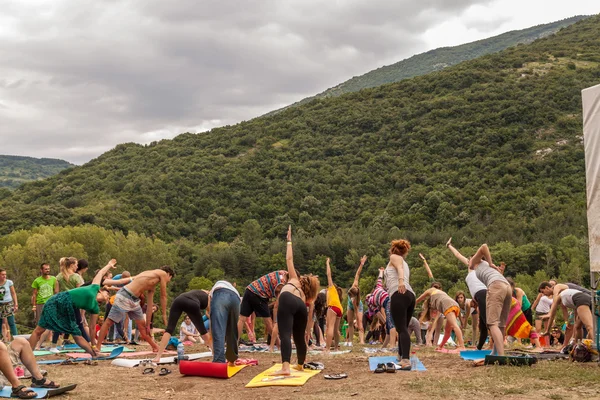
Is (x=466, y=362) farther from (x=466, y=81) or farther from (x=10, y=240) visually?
(x=466, y=81)

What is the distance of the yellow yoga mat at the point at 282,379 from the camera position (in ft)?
24.9

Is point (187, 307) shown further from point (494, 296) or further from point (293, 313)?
point (494, 296)

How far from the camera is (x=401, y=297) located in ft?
27.0

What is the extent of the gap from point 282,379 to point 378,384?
4.21 feet

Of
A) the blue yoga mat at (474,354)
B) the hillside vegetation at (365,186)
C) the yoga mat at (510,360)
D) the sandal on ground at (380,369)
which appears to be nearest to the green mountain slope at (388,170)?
the hillside vegetation at (365,186)

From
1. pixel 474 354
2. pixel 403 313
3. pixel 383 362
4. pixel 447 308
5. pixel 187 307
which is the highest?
pixel 187 307

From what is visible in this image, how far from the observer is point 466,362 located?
8.98m

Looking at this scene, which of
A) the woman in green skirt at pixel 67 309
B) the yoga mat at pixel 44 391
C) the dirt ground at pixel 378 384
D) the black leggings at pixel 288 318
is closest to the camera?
the dirt ground at pixel 378 384

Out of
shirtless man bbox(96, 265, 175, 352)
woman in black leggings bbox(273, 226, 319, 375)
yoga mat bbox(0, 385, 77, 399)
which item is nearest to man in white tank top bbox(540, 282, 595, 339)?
woman in black leggings bbox(273, 226, 319, 375)

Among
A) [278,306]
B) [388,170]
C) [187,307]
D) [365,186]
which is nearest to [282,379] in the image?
[278,306]

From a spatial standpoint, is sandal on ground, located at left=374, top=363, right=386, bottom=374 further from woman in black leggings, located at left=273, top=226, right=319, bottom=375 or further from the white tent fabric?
the white tent fabric

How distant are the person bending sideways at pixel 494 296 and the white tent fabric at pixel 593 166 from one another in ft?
4.38

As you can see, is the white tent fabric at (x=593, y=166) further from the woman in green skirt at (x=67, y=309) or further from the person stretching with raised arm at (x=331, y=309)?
the woman in green skirt at (x=67, y=309)

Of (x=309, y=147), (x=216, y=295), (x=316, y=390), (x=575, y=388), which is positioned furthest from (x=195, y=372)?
(x=309, y=147)
